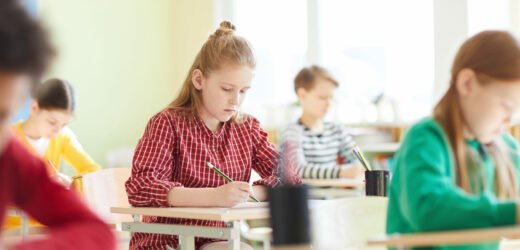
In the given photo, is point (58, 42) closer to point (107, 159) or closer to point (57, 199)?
point (57, 199)

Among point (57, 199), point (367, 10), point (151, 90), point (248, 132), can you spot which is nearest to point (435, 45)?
point (367, 10)

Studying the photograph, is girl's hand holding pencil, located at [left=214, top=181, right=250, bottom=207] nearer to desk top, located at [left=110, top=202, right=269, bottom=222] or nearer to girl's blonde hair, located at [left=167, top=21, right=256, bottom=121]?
desk top, located at [left=110, top=202, right=269, bottom=222]

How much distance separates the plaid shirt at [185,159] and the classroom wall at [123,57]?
12.1 feet

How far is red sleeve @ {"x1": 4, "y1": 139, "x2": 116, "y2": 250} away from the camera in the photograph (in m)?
1.06

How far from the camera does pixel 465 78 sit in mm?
1656

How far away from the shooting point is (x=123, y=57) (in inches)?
264

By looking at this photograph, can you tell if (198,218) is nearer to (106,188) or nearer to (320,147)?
(106,188)

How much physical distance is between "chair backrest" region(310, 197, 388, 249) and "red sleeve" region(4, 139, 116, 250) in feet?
3.36

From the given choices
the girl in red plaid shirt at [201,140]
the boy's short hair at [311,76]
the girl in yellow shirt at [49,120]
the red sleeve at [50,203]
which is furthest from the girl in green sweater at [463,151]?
the boy's short hair at [311,76]

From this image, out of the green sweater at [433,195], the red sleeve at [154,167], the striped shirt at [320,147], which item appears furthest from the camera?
the striped shirt at [320,147]

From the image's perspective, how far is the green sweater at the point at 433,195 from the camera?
1488 millimetres

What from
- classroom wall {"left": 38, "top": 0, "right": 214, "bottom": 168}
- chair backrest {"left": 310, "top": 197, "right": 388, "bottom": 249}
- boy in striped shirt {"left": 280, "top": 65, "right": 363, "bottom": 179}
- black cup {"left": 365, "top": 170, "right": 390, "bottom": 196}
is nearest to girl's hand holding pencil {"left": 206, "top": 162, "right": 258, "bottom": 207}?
chair backrest {"left": 310, "top": 197, "right": 388, "bottom": 249}

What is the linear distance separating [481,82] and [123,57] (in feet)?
17.4

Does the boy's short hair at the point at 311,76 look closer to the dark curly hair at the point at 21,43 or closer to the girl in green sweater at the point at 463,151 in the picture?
the girl in green sweater at the point at 463,151
